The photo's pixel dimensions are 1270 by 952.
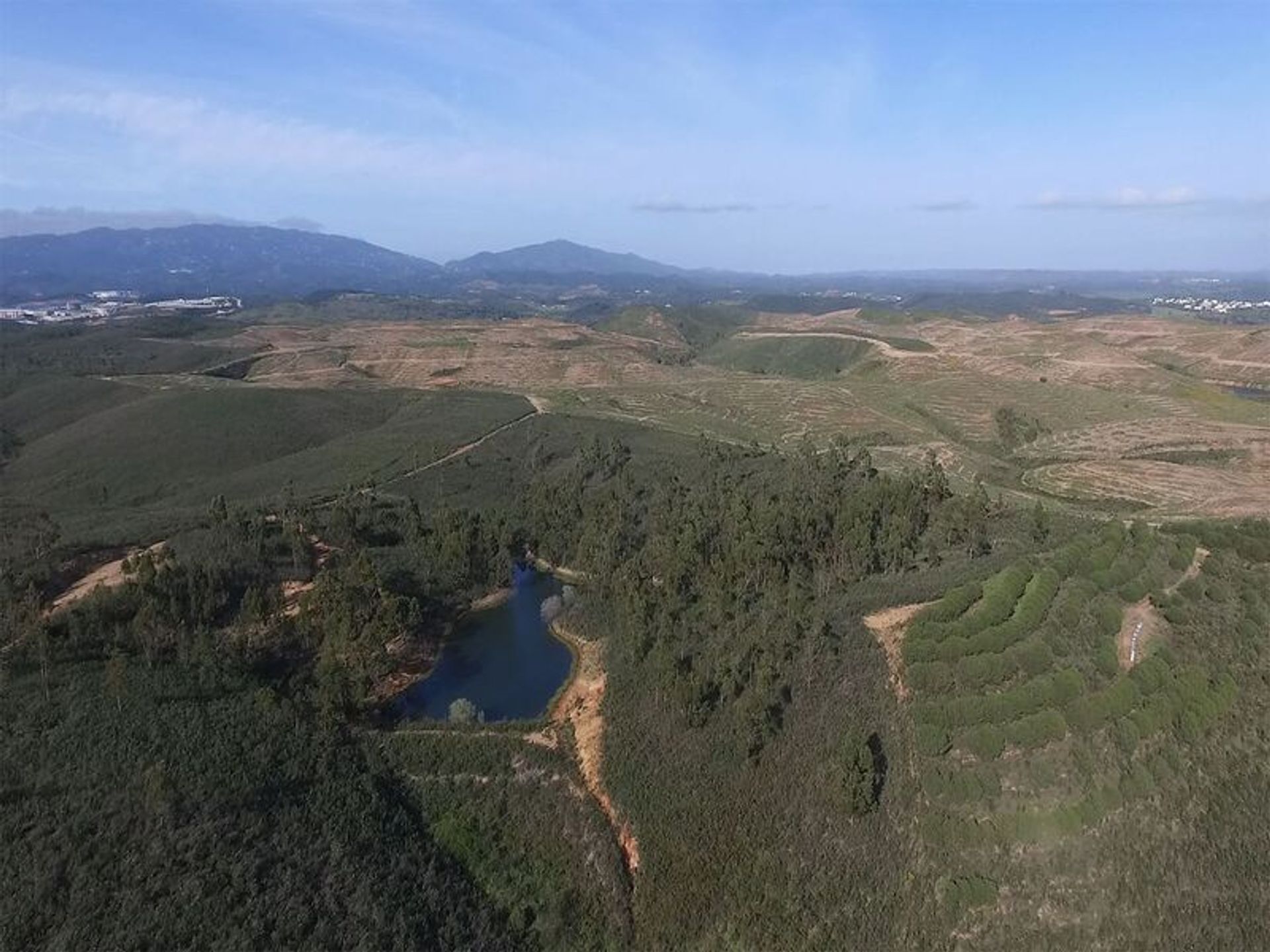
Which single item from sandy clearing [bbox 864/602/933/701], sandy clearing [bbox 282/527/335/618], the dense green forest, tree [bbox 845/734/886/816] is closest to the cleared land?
sandy clearing [bbox 282/527/335/618]

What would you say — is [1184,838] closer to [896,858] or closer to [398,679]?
[896,858]

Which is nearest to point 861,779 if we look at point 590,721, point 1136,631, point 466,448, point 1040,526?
point 590,721

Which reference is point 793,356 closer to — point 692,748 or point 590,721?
point 590,721

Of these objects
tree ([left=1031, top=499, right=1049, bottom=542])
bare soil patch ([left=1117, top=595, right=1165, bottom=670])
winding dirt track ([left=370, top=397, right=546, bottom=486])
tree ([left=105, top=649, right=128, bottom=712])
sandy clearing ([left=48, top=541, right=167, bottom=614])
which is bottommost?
winding dirt track ([left=370, top=397, right=546, bottom=486])

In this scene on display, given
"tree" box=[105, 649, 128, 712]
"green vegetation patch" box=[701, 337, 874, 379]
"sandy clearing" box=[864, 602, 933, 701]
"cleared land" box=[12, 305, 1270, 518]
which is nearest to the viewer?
"sandy clearing" box=[864, 602, 933, 701]

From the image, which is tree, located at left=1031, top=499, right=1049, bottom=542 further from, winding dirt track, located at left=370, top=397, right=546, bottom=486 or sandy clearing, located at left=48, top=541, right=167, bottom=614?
sandy clearing, located at left=48, top=541, right=167, bottom=614

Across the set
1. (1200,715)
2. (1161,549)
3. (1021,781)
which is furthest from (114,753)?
(1161,549)

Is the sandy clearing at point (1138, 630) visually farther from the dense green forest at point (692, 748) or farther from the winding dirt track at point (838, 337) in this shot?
the winding dirt track at point (838, 337)
